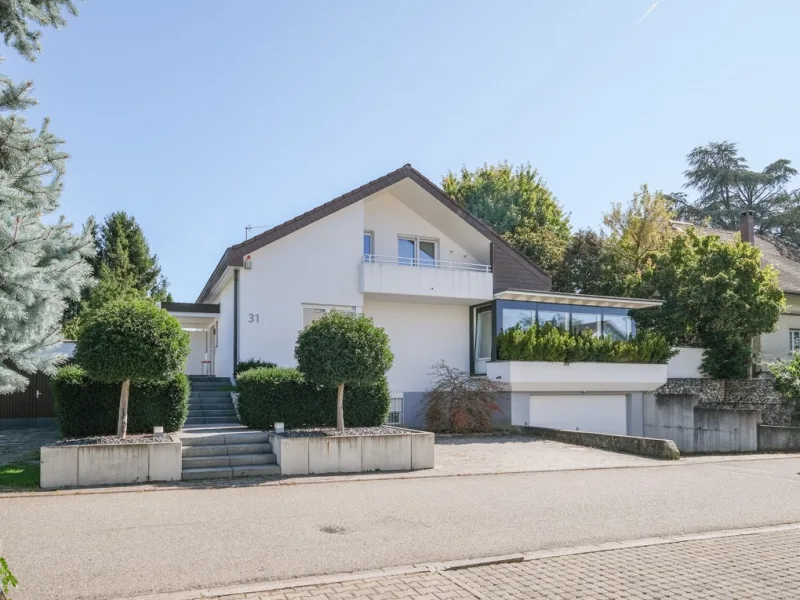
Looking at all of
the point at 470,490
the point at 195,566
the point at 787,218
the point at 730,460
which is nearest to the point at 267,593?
the point at 195,566

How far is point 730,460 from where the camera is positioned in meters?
16.2

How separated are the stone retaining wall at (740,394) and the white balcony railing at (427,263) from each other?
25.9ft

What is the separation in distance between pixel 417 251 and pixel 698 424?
1070cm

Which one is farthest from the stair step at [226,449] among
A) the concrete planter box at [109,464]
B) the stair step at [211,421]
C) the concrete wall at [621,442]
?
the concrete wall at [621,442]

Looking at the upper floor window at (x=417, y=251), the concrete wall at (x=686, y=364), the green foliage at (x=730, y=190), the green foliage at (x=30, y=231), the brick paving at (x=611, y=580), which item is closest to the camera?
the brick paving at (x=611, y=580)

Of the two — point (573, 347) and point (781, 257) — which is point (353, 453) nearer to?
point (573, 347)

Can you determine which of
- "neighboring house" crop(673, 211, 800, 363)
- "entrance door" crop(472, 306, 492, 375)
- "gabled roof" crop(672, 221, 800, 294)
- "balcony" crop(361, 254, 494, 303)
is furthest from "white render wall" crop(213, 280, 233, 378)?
"gabled roof" crop(672, 221, 800, 294)

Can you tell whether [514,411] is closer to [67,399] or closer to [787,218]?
[67,399]

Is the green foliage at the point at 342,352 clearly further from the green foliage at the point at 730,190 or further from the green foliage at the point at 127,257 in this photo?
the green foliage at the point at 730,190

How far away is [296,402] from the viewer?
49.9ft

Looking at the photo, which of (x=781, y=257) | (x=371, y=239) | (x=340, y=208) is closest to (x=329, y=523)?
(x=340, y=208)

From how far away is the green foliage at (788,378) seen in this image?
73.8 feet

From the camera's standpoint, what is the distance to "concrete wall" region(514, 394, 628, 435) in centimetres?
2212

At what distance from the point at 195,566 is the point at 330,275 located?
46.3 feet
